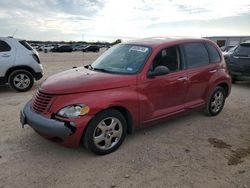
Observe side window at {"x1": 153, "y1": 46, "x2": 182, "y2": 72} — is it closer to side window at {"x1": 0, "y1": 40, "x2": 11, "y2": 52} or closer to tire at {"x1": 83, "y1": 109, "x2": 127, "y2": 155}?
tire at {"x1": 83, "y1": 109, "x2": 127, "y2": 155}

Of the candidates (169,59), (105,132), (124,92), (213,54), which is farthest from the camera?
(213,54)

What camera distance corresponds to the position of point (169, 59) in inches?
215

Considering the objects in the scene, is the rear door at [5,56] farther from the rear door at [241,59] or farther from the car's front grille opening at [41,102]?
the rear door at [241,59]

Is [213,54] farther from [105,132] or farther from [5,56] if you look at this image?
[5,56]

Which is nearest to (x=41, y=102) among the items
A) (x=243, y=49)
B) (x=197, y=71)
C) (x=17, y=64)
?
(x=197, y=71)

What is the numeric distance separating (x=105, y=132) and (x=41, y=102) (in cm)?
106

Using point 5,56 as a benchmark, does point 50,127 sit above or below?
below

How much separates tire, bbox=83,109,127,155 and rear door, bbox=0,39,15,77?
19.1ft

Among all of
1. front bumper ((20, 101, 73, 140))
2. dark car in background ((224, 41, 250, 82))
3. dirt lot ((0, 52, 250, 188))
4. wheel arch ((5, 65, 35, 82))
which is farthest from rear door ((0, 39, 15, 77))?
dark car in background ((224, 41, 250, 82))

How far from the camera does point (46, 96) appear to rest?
4.51m

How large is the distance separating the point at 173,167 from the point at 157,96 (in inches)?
53.4

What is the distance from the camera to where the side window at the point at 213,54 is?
20.8 feet

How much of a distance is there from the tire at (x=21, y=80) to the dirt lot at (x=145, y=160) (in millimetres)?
3465

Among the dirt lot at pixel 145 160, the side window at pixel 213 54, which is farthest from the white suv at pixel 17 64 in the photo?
the side window at pixel 213 54
